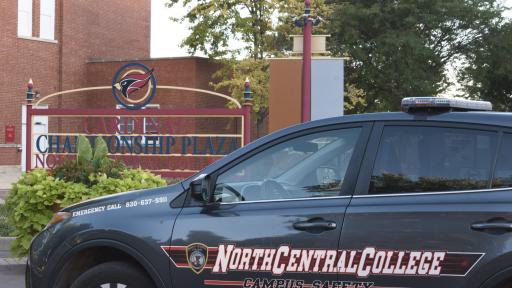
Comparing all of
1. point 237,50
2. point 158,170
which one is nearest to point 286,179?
point 158,170

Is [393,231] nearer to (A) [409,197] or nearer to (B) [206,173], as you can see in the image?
(A) [409,197]

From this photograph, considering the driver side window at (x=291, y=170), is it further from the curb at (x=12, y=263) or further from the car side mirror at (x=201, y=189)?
the curb at (x=12, y=263)

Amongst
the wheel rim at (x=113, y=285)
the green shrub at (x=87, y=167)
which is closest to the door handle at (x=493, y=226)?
the wheel rim at (x=113, y=285)

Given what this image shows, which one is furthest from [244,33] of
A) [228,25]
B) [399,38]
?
[399,38]

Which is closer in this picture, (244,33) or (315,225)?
(315,225)

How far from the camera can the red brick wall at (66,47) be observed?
25281 mm

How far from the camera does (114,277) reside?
4348 mm

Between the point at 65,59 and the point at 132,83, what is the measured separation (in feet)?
50.3

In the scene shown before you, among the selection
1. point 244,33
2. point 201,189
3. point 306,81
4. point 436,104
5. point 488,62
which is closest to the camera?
point 436,104

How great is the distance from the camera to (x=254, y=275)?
13.0ft

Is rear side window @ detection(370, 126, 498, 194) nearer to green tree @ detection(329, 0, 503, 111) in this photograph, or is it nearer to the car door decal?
the car door decal

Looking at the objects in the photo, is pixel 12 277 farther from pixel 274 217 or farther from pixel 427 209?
pixel 427 209

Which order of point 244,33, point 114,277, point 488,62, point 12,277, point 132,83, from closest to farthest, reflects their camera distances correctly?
point 114,277 → point 12,277 → point 132,83 → point 244,33 → point 488,62

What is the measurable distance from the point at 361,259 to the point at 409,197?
0.46 metres
